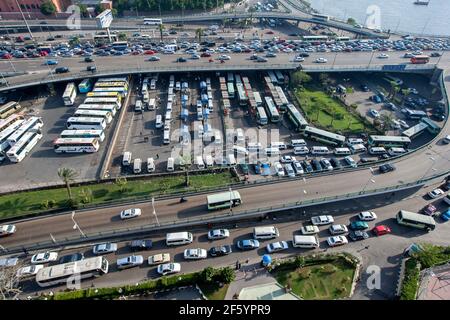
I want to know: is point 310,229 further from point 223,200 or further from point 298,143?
point 298,143

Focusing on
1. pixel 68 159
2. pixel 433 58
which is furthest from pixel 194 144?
pixel 433 58

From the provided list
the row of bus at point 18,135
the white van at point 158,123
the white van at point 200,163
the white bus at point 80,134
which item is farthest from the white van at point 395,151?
the row of bus at point 18,135

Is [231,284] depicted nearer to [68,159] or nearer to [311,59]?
[68,159]

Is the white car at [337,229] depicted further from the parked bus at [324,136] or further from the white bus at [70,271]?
the white bus at [70,271]

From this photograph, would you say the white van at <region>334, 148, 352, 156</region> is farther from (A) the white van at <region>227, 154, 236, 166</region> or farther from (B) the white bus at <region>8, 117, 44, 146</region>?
(B) the white bus at <region>8, 117, 44, 146</region>

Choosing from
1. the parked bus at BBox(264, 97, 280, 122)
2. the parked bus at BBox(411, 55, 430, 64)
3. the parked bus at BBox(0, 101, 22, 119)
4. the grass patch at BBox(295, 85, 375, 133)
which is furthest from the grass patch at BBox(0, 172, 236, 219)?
the parked bus at BBox(411, 55, 430, 64)

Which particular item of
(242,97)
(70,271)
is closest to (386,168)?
(242,97)
